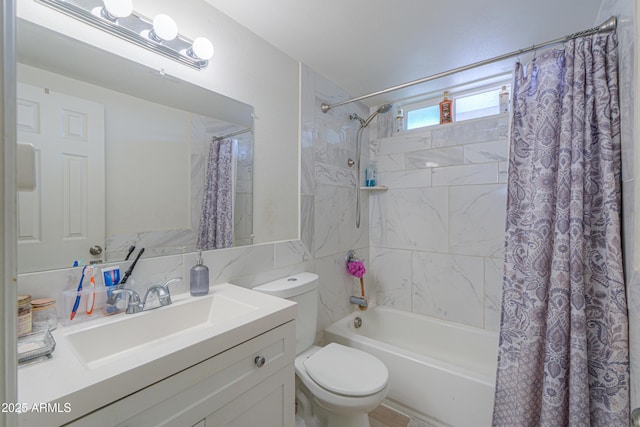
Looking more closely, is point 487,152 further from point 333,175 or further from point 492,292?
point 333,175

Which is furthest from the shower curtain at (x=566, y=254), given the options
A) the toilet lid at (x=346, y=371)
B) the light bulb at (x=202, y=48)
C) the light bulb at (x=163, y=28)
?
the light bulb at (x=163, y=28)

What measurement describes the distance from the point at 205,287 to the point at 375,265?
5.61 ft

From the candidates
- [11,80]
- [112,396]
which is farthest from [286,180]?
[11,80]

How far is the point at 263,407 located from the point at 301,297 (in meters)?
0.65

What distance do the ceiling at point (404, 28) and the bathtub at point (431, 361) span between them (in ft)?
6.39

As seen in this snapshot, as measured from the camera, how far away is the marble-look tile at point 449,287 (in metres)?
2.09

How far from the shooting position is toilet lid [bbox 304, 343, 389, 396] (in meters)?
1.31

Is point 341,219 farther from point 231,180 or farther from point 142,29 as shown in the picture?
point 142,29

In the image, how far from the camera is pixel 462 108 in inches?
88.8

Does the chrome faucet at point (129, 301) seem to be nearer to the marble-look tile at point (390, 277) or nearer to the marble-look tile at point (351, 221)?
the marble-look tile at point (351, 221)

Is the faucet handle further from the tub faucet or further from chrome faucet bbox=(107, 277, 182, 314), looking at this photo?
the tub faucet

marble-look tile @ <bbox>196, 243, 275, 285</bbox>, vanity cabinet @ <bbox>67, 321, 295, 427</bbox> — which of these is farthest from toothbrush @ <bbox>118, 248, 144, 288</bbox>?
vanity cabinet @ <bbox>67, 321, 295, 427</bbox>

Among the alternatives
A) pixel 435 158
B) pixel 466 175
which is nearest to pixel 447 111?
pixel 435 158

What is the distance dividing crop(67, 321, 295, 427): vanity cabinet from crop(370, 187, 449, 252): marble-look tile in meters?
1.59
